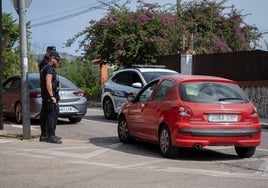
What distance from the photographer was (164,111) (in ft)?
32.8

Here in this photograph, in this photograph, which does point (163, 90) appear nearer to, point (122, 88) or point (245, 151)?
point (245, 151)

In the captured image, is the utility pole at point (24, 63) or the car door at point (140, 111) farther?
the utility pole at point (24, 63)

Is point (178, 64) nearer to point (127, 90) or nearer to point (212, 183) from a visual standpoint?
point (127, 90)

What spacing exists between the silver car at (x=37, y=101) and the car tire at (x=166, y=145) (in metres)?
5.80

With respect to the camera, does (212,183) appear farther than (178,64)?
No

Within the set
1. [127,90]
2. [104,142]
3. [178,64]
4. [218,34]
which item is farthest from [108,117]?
[218,34]

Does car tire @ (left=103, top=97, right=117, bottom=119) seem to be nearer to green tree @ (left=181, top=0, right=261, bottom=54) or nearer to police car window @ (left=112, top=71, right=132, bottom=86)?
police car window @ (left=112, top=71, right=132, bottom=86)

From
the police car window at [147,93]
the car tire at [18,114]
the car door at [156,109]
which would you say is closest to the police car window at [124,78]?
the car tire at [18,114]

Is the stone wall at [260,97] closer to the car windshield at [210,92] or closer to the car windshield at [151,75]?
the car windshield at [151,75]

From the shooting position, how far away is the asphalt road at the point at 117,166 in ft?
25.4

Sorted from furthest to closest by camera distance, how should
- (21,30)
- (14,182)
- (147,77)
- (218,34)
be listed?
(218,34) < (147,77) < (21,30) < (14,182)

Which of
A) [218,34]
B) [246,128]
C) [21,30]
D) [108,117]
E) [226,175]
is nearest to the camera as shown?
[226,175]

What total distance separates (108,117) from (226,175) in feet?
32.4

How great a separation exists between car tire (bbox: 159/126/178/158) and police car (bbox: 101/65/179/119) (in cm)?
627
